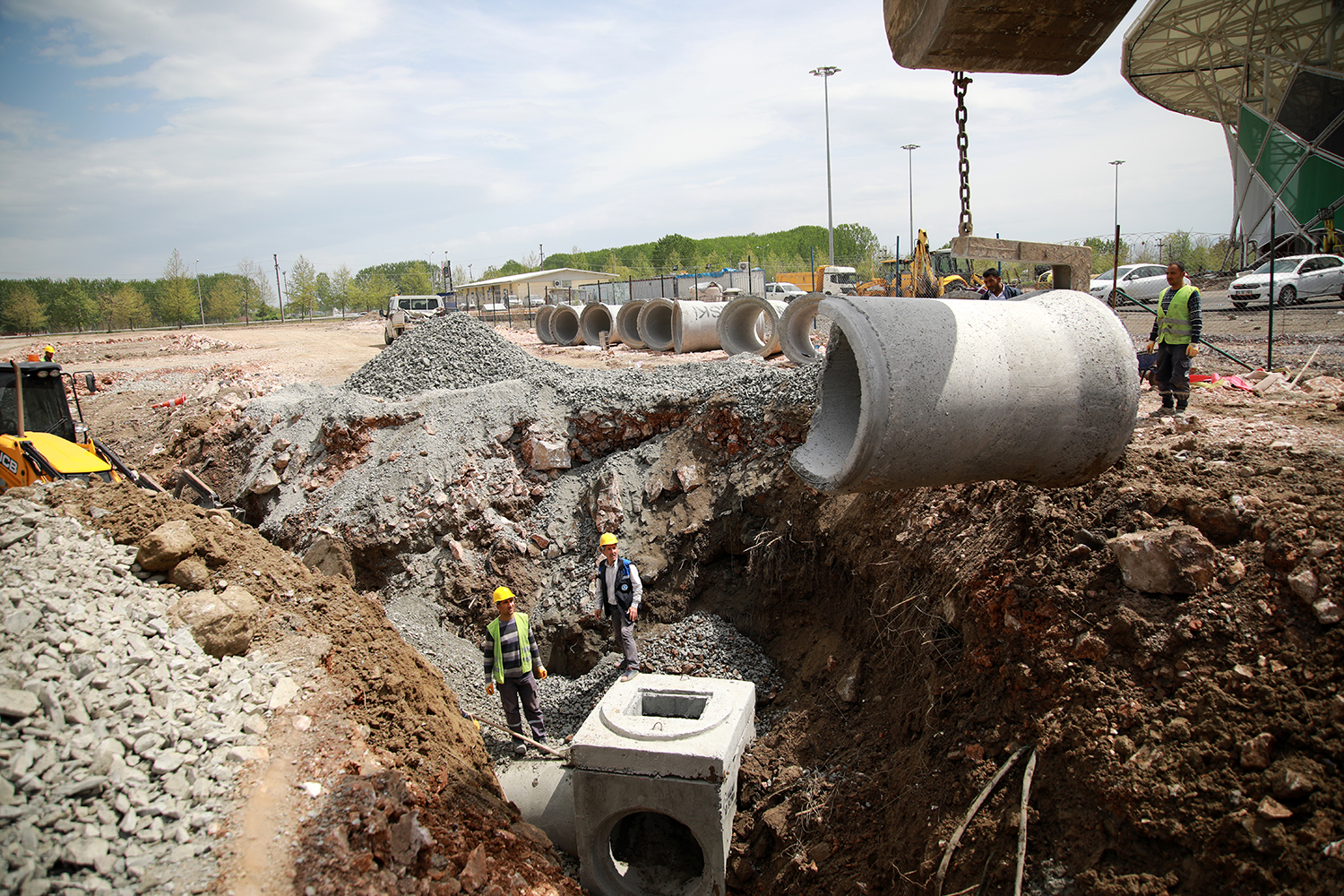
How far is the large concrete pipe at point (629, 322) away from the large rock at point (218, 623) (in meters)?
15.9

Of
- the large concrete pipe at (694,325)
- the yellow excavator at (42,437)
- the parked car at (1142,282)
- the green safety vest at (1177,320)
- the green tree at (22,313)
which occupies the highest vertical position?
the green tree at (22,313)

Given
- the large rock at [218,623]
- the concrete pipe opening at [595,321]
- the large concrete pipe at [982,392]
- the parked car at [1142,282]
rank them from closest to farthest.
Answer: the large concrete pipe at [982,392] < the large rock at [218,623] < the parked car at [1142,282] < the concrete pipe opening at [595,321]

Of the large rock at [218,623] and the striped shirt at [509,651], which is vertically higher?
the large rock at [218,623]

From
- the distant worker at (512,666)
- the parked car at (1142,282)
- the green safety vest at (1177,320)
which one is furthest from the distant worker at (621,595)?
the parked car at (1142,282)

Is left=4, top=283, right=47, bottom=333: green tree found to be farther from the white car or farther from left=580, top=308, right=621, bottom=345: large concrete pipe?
the white car

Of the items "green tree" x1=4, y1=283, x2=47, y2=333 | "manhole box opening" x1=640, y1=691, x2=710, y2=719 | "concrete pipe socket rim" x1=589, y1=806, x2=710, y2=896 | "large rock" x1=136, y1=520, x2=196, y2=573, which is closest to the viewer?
"large rock" x1=136, y1=520, x2=196, y2=573

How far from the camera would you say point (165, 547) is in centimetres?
495

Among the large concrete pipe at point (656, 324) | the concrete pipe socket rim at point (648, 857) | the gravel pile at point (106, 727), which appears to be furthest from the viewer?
the large concrete pipe at point (656, 324)

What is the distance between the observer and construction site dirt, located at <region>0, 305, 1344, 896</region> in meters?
3.39

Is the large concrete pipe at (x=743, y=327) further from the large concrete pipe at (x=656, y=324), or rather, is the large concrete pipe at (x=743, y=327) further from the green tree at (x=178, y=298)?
the green tree at (x=178, y=298)

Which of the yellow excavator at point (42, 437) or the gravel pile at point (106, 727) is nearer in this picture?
the gravel pile at point (106, 727)

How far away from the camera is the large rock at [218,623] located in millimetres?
4617

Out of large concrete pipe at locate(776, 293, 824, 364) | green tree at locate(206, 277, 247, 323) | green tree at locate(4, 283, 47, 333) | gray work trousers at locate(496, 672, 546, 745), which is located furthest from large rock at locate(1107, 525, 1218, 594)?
green tree at locate(206, 277, 247, 323)

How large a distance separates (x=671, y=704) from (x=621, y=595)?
1.29 meters
